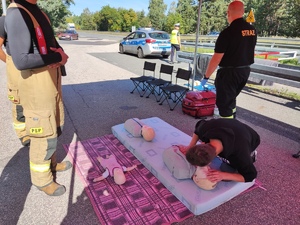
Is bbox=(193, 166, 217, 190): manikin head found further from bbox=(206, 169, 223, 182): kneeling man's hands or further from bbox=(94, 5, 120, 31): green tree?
bbox=(94, 5, 120, 31): green tree

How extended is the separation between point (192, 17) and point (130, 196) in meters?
61.4

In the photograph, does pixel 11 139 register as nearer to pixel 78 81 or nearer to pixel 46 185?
pixel 46 185

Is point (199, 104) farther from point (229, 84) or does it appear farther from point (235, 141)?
point (235, 141)

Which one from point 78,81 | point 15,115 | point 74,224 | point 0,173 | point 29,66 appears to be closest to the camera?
point 29,66

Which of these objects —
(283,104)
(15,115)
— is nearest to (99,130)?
(15,115)

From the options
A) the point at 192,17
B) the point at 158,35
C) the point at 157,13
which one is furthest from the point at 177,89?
the point at 157,13

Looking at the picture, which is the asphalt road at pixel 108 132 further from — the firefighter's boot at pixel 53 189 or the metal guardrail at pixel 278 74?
the metal guardrail at pixel 278 74

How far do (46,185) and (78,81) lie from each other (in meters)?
5.73

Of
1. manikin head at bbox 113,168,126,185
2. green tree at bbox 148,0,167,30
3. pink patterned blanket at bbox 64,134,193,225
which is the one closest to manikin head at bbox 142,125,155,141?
pink patterned blanket at bbox 64,134,193,225

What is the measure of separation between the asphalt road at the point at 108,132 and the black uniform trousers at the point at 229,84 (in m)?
0.78

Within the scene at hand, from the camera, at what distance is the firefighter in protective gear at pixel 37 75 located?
1.85m

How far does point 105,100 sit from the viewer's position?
570 centimetres

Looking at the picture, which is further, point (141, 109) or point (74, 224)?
point (141, 109)

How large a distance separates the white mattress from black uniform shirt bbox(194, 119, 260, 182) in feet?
0.95
